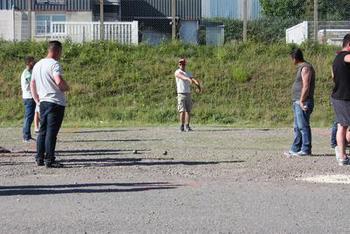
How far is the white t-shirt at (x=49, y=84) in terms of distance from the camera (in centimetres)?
1063

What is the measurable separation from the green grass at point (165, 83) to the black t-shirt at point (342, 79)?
10287 mm

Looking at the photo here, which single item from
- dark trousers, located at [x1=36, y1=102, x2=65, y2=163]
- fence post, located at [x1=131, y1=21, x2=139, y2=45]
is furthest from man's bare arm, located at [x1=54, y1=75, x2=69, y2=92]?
fence post, located at [x1=131, y1=21, x2=139, y2=45]

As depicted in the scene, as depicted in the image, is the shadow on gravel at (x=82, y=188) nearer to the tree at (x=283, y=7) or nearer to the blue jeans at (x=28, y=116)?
the blue jeans at (x=28, y=116)

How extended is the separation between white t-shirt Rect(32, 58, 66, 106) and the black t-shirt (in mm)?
4091

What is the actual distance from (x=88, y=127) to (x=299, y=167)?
10419 millimetres

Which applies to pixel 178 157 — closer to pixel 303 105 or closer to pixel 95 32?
pixel 303 105

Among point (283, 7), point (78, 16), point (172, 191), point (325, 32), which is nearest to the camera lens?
point (172, 191)

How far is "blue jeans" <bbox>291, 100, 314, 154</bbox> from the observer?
38.7 feet

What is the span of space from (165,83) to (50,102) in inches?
570

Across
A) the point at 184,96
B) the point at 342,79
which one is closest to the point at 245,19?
the point at 184,96

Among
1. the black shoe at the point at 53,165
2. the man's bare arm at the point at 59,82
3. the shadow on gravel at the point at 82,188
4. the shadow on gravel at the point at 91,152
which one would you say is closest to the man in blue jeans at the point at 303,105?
the shadow on gravel at the point at 91,152

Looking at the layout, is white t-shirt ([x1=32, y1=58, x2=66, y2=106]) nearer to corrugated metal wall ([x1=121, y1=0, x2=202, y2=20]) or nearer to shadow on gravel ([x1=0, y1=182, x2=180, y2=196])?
shadow on gravel ([x1=0, y1=182, x2=180, y2=196])

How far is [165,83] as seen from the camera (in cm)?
2498

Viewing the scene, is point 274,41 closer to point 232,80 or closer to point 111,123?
point 232,80
